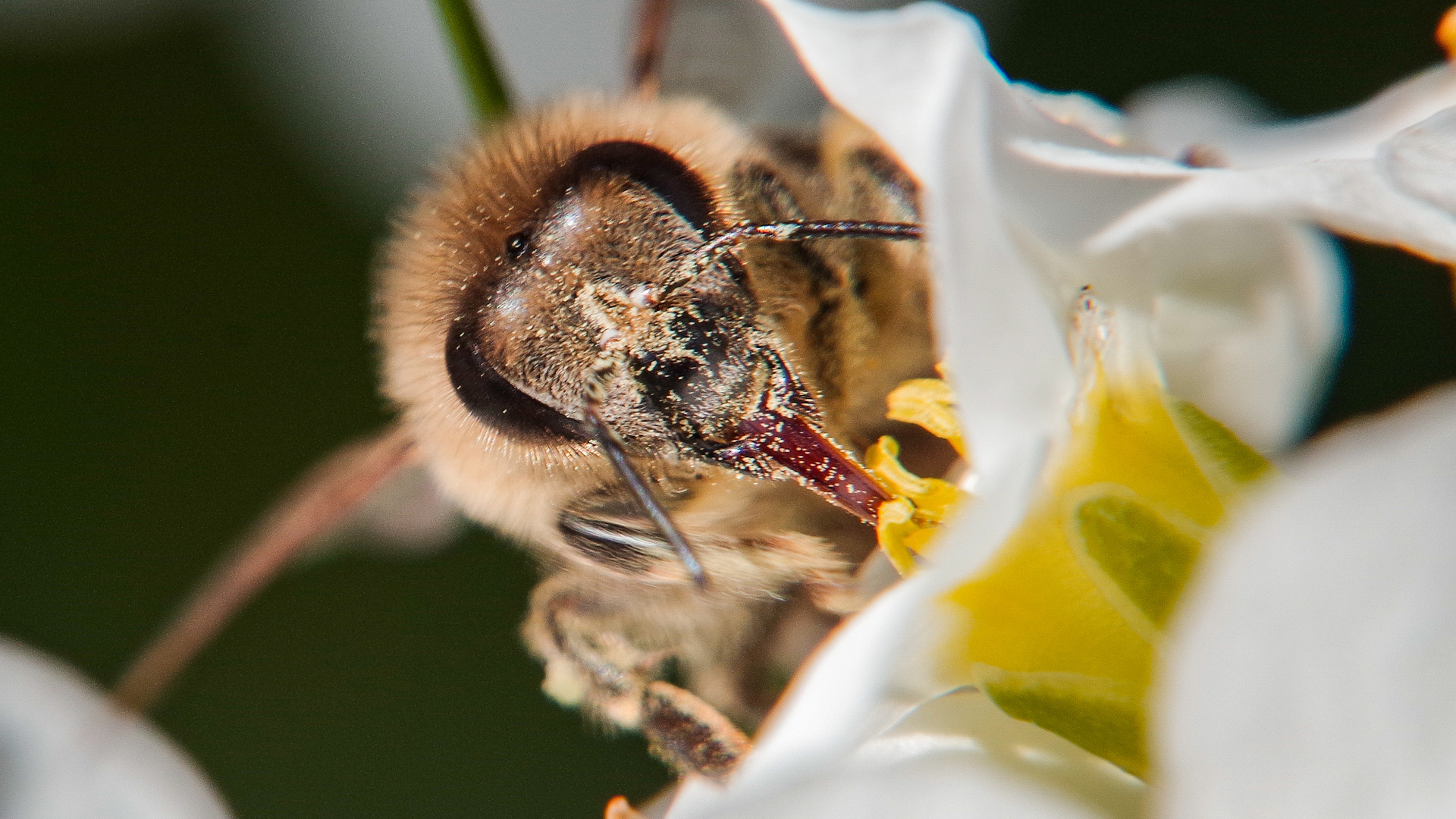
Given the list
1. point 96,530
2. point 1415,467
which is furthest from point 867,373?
point 96,530

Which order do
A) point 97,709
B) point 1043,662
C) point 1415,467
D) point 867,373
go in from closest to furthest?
point 1415,467 → point 1043,662 → point 867,373 → point 97,709

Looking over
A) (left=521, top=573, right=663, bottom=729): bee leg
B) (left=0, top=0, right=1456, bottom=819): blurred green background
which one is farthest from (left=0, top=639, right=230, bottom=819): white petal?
(left=0, top=0, right=1456, bottom=819): blurred green background

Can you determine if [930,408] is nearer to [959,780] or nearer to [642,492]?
[642,492]

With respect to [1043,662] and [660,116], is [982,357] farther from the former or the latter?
[660,116]

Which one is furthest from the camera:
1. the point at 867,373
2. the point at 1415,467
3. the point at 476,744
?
the point at 476,744

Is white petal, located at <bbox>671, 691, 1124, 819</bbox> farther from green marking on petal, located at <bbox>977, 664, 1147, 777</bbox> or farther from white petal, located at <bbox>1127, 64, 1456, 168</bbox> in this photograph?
white petal, located at <bbox>1127, 64, 1456, 168</bbox>

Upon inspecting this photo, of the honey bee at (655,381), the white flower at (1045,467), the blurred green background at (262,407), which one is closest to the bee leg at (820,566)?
the honey bee at (655,381)
